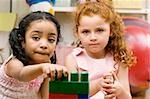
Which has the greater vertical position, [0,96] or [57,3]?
[57,3]

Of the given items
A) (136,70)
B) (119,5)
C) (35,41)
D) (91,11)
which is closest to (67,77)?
(35,41)

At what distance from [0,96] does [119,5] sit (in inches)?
42.6

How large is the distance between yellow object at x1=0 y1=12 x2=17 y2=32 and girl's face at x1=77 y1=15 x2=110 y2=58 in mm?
753

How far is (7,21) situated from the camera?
177 cm

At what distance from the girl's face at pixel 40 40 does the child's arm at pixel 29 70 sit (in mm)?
48

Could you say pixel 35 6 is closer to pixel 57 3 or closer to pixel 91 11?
pixel 57 3

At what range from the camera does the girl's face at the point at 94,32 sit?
3.49 ft

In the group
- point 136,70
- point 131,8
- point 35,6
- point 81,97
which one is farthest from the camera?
point 131,8

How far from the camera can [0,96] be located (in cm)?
94

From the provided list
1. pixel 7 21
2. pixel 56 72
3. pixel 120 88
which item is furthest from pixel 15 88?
pixel 7 21

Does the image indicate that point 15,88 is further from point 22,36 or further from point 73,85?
point 73,85

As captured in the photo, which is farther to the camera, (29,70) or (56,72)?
(29,70)

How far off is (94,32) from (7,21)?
0.86m

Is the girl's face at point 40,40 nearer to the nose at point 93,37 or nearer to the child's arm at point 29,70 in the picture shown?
the child's arm at point 29,70
